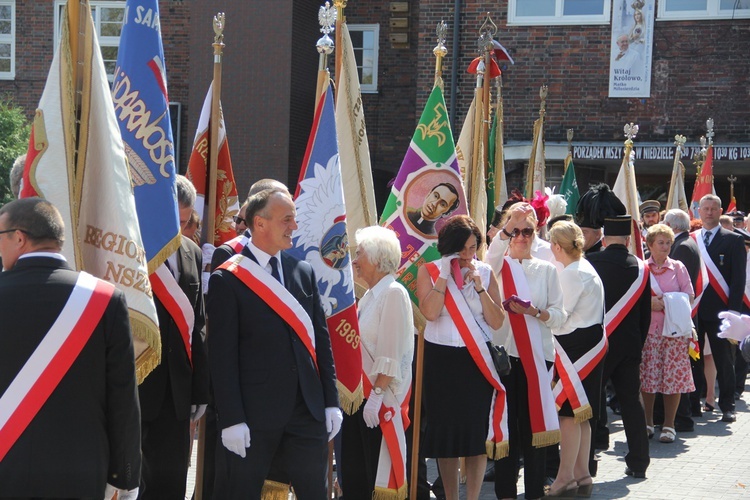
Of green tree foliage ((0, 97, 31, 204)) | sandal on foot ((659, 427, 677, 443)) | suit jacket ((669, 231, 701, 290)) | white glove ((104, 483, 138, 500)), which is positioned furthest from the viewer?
green tree foliage ((0, 97, 31, 204))

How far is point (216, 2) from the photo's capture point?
64.6 ft

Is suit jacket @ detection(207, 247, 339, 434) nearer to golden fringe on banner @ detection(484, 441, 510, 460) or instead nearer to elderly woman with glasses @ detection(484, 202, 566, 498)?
golden fringe on banner @ detection(484, 441, 510, 460)

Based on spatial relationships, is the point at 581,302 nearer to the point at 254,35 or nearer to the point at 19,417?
the point at 19,417

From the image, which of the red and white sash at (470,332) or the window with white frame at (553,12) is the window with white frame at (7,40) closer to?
the window with white frame at (553,12)

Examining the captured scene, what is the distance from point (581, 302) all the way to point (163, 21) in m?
15.5

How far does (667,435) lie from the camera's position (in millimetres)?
9688

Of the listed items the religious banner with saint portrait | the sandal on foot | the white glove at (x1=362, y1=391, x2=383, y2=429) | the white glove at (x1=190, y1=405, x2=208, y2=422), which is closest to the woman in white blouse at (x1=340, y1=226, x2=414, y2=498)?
the white glove at (x1=362, y1=391, x2=383, y2=429)

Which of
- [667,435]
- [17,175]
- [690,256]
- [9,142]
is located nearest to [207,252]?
[17,175]

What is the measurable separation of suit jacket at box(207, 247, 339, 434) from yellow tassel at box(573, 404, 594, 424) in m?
2.88

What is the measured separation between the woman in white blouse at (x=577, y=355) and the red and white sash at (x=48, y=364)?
4212mm

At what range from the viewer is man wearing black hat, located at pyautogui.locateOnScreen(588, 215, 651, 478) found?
322 inches

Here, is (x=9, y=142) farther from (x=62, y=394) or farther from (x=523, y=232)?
(x=62, y=394)

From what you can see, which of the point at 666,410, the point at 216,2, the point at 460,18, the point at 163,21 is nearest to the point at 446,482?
the point at 666,410

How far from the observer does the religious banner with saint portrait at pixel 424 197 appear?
7621 mm
